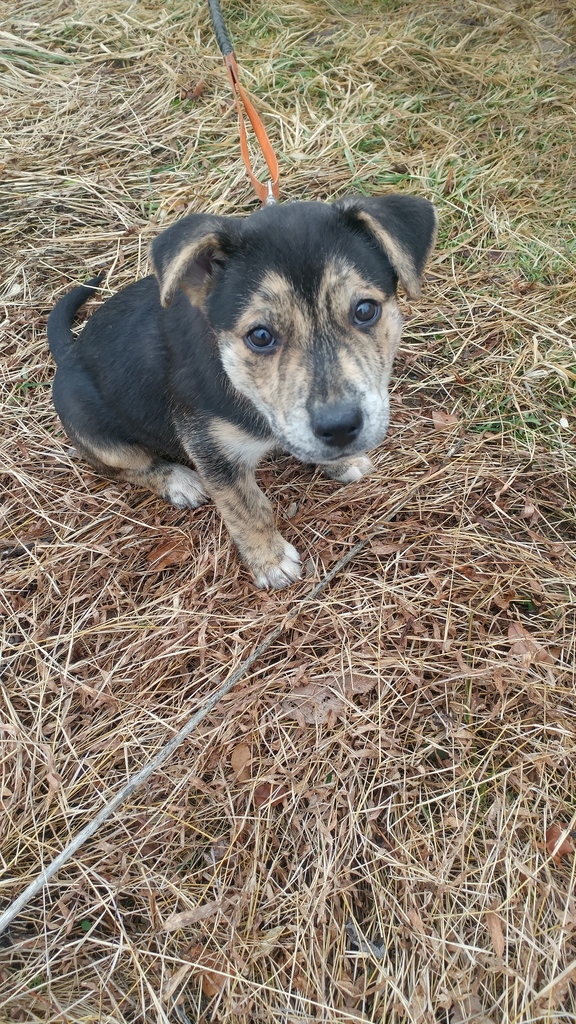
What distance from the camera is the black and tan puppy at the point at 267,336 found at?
299 centimetres

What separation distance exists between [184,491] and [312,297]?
2.02 m

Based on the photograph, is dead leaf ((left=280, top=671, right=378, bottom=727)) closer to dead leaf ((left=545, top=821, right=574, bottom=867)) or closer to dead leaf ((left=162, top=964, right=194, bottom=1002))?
dead leaf ((left=545, top=821, right=574, bottom=867))

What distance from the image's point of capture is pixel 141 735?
361 cm

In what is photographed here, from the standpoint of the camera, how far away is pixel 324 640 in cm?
385

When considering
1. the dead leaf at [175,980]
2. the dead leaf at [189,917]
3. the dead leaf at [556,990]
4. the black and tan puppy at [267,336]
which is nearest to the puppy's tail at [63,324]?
the black and tan puppy at [267,336]

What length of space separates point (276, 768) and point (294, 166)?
5.56 meters

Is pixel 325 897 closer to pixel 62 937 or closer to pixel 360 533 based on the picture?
pixel 62 937

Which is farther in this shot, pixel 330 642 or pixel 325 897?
pixel 330 642

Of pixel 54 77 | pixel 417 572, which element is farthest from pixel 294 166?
pixel 417 572

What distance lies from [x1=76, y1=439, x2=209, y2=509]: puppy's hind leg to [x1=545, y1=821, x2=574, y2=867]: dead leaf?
3023 mm

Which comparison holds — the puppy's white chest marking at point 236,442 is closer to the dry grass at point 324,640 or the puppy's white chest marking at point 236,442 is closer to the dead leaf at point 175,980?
the dry grass at point 324,640

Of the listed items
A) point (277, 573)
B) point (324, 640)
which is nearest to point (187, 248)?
point (277, 573)

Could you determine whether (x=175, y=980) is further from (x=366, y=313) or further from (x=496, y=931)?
(x=366, y=313)

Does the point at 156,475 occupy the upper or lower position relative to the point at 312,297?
lower
